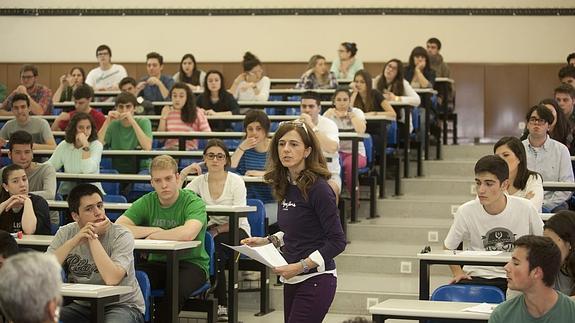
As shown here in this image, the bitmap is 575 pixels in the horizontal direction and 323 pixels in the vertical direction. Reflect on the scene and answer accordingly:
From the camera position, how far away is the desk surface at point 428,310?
15.0 feet

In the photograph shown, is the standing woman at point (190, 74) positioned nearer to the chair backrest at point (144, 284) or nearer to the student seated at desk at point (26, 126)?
the student seated at desk at point (26, 126)

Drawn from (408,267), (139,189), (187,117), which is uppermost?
(187,117)

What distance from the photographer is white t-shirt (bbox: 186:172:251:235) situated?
7180 millimetres

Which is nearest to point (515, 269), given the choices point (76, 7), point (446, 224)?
point (446, 224)

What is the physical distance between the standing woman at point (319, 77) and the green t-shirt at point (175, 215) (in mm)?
5705

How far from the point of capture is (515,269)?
4277 millimetres

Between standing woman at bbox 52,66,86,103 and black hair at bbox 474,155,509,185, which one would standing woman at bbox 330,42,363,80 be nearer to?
standing woman at bbox 52,66,86,103

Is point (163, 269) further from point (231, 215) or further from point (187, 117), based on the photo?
point (187, 117)

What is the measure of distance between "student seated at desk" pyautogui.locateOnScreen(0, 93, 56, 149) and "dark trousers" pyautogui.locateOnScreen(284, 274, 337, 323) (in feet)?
17.7

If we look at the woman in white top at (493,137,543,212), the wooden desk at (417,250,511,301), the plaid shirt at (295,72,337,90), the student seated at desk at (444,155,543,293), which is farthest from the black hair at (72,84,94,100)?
the wooden desk at (417,250,511,301)

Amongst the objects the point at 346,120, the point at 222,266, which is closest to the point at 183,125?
the point at 346,120

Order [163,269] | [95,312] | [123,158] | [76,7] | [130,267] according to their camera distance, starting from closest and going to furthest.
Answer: [95,312] < [130,267] < [163,269] < [123,158] < [76,7]

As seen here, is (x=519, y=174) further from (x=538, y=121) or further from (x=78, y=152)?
(x=78, y=152)

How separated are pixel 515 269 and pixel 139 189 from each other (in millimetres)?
4746
